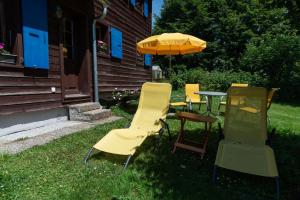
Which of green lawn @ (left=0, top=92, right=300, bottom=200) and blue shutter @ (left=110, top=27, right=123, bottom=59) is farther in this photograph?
blue shutter @ (left=110, top=27, right=123, bottom=59)

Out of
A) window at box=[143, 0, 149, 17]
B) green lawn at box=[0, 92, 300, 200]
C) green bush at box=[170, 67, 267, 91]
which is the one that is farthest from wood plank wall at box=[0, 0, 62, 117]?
green bush at box=[170, 67, 267, 91]

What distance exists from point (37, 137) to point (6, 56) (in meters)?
1.57

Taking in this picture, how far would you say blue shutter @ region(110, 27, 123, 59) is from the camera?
929cm

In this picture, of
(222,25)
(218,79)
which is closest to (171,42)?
(218,79)

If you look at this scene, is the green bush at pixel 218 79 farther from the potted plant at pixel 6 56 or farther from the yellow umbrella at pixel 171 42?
the potted plant at pixel 6 56

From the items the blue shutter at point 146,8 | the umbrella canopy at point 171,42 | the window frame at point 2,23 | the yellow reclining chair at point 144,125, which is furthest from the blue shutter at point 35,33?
the blue shutter at point 146,8

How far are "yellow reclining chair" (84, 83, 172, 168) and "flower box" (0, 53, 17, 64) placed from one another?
8.10 feet

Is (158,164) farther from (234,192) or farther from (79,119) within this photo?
(79,119)

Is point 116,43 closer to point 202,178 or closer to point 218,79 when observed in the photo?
point 202,178

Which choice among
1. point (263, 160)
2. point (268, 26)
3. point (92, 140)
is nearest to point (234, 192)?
point (263, 160)

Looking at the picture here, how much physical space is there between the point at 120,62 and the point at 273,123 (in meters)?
5.53

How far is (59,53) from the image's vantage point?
261 inches

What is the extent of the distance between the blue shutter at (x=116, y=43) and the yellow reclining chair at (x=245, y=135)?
19.1ft

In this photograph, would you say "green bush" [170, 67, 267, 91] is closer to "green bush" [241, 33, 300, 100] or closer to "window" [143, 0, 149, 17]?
"green bush" [241, 33, 300, 100]
